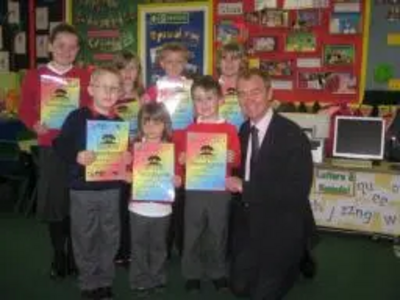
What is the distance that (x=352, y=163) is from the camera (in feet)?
15.6

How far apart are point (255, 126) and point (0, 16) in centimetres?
549

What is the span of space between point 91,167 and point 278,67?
337 centimetres

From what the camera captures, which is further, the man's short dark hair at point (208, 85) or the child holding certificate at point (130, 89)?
the child holding certificate at point (130, 89)

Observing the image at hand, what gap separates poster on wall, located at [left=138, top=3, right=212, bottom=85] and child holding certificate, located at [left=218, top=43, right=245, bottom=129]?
234 cm

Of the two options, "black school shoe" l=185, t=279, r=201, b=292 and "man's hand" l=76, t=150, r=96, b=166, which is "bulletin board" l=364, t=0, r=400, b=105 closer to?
"black school shoe" l=185, t=279, r=201, b=292

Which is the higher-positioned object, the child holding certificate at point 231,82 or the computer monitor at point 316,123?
the child holding certificate at point 231,82

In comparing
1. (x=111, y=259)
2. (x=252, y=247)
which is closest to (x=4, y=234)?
(x=111, y=259)

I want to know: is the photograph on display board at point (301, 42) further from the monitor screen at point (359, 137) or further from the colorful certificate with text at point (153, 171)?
the colorful certificate with text at point (153, 171)

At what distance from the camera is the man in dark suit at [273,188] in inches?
110

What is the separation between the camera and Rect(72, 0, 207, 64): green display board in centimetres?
673

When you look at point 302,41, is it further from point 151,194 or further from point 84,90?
point 151,194

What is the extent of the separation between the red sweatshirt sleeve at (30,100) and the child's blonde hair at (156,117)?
715 millimetres

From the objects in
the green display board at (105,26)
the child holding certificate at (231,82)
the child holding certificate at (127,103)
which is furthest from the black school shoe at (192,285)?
the green display board at (105,26)

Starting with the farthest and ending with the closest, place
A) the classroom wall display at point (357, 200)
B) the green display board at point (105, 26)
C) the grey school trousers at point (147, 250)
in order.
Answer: the green display board at point (105, 26) → the classroom wall display at point (357, 200) → the grey school trousers at point (147, 250)
